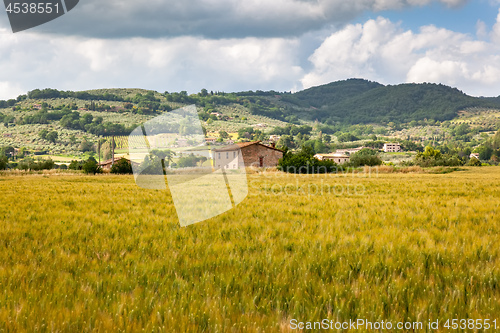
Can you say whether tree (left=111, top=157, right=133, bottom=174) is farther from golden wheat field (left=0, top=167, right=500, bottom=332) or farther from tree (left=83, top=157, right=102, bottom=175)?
golden wheat field (left=0, top=167, right=500, bottom=332)

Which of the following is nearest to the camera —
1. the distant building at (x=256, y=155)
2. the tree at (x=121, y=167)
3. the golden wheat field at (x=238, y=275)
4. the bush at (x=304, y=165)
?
the golden wheat field at (x=238, y=275)

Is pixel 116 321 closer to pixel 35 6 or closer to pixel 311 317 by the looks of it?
pixel 311 317

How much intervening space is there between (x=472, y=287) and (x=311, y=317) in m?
2.19

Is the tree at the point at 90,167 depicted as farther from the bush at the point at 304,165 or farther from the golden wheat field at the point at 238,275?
the golden wheat field at the point at 238,275

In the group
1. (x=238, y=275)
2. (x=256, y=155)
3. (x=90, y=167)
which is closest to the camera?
(x=238, y=275)

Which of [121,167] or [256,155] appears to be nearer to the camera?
[121,167]
